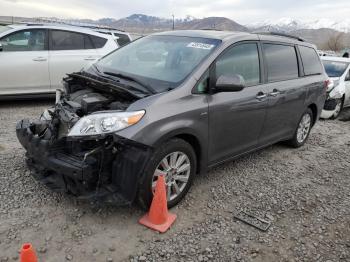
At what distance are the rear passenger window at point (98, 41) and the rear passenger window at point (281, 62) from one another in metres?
4.29

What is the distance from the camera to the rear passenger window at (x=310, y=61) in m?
5.74

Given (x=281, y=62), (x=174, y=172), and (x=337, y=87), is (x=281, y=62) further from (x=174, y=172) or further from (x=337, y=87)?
(x=337, y=87)

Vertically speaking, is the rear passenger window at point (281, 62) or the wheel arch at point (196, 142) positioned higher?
the rear passenger window at point (281, 62)

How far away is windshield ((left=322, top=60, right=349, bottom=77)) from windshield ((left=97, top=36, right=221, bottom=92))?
6.65 meters

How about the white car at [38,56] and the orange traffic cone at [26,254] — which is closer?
the orange traffic cone at [26,254]

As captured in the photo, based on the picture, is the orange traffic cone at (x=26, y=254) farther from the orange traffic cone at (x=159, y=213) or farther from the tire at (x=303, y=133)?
the tire at (x=303, y=133)

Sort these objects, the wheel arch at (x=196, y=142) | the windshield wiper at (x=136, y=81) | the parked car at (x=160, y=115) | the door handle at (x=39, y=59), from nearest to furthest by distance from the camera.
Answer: the parked car at (x=160, y=115) < the wheel arch at (x=196, y=142) < the windshield wiper at (x=136, y=81) < the door handle at (x=39, y=59)

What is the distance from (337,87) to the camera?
9258 mm

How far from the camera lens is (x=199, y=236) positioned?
341cm

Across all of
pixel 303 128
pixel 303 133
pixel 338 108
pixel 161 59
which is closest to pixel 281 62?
pixel 303 128

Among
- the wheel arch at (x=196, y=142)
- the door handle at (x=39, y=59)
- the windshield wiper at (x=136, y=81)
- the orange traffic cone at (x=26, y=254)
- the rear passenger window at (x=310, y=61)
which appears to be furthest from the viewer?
the door handle at (x=39, y=59)

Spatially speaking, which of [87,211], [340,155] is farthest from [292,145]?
[87,211]

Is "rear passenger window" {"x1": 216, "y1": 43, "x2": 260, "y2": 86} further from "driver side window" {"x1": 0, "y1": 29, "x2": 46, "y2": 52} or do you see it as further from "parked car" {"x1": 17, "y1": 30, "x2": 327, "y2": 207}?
"driver side window" {"x1": 0, "y1": 29, "x2": 46, "y2": 52}

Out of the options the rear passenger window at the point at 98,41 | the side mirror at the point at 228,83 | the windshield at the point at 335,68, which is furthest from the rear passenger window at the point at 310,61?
the rear passenger window at the point at 98,41
